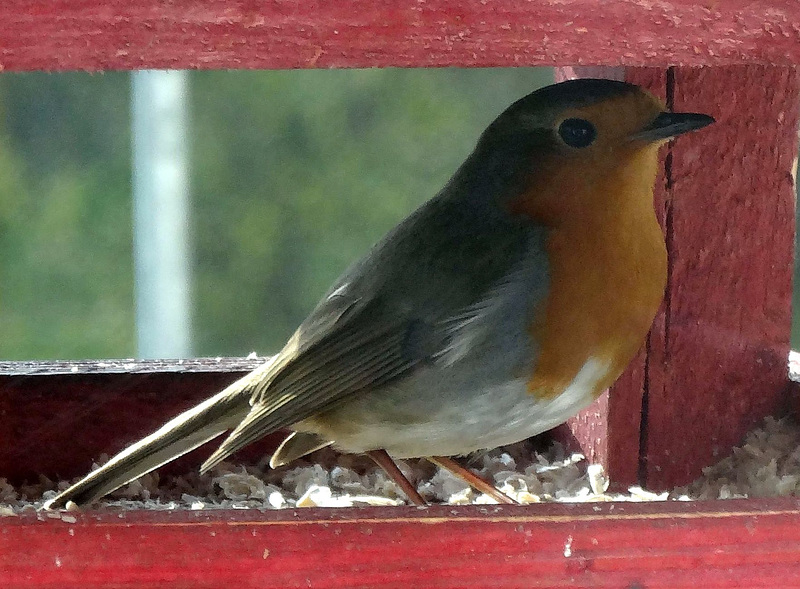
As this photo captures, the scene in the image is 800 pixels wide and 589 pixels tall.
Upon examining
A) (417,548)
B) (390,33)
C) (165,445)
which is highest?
(390,33)

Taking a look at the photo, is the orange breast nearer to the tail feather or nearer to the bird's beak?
the bird's beak

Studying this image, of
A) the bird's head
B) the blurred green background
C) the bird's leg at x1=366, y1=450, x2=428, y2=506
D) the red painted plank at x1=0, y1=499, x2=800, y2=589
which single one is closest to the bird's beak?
the bird's head

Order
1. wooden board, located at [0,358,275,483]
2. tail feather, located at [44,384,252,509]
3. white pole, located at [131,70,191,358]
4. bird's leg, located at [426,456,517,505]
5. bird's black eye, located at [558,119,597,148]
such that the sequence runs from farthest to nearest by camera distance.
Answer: white pole, located at [131,70,191,358] < wooden board, located at [0,358,275,483] < bird's leg, located at [426,456,517,505] < tail feather, located at [44,384,252,509] < bird's black eye, located at [558,119,597,148]

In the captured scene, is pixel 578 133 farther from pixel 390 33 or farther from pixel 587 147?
pixel 390 33

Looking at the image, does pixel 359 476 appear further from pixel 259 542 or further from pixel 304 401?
pixel 259 542

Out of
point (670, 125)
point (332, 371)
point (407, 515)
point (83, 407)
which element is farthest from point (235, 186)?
point (407, 515)

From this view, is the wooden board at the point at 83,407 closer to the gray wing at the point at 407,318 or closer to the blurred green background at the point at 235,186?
the gray wing at the point at 407,318

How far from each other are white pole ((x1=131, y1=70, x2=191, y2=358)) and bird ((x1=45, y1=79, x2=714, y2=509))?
78.2 inches

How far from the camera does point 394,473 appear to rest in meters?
2.01

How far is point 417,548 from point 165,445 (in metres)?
0.76

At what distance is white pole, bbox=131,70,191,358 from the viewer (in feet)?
12.5

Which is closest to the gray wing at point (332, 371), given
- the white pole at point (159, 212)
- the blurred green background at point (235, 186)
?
the white pole at point (159, 212)

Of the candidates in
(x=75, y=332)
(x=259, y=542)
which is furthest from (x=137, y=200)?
(x=259, y=542)

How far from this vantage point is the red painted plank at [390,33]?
1.17 metres
